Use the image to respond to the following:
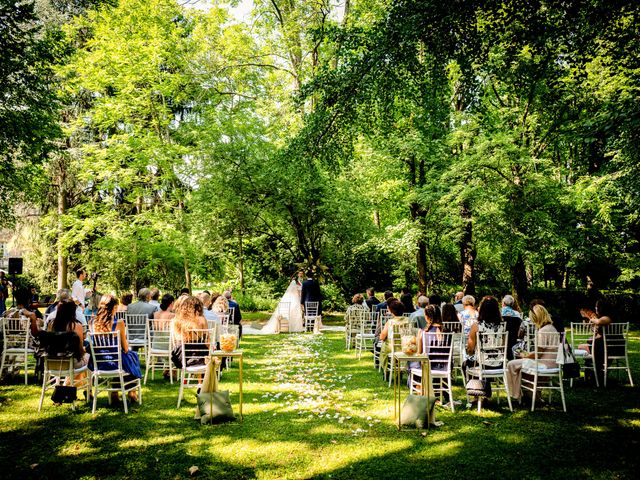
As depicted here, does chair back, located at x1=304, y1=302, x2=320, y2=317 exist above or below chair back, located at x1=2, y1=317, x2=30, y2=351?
below

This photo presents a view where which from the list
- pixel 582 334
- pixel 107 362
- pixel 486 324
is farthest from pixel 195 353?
pixel 582 334

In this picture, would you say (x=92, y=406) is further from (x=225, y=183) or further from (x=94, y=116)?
(x=94, y=116)

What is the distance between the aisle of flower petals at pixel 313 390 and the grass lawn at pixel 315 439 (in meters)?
0.03

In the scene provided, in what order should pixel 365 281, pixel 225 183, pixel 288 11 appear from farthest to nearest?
pixel 288 11
pixel 365 281
pixel 225 183

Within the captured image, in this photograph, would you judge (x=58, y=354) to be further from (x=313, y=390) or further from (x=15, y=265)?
(x=15, y=265)

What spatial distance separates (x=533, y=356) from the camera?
6.89m

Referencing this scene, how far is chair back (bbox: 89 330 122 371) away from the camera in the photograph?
20.4 ft

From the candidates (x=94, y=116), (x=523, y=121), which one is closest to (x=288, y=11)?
(x=94, y=116)

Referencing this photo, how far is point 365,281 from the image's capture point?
22.8 metres

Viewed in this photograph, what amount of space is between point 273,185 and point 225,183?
1.96m

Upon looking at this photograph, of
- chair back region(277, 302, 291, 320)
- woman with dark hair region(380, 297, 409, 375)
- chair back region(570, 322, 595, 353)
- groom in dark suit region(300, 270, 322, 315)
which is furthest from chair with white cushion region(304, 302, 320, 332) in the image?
chair back region(570, 322, 595, 353)

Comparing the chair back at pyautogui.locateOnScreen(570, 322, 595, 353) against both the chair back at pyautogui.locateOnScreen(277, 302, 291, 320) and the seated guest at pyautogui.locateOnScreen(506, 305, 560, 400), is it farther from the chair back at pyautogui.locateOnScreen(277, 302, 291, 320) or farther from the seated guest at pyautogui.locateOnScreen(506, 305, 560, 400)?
Result: the chair back at pyautogui.locateOnScreen(277, 302, 291, 320)

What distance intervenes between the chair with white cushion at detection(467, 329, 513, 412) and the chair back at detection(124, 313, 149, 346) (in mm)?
6265

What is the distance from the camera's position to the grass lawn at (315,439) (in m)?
4.57
